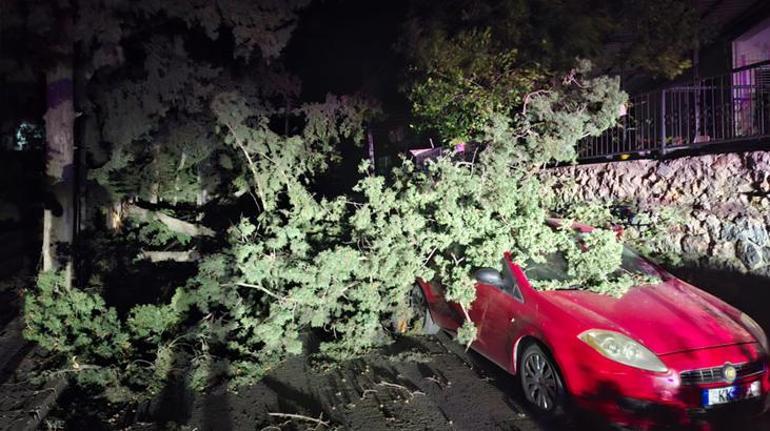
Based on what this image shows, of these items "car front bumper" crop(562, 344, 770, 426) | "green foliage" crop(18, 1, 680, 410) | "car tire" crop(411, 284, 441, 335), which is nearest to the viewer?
"car front bumper" crop(562, 344, 770, 426)

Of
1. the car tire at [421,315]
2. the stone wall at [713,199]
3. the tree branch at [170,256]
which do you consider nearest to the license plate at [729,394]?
the car tire at [421,315]

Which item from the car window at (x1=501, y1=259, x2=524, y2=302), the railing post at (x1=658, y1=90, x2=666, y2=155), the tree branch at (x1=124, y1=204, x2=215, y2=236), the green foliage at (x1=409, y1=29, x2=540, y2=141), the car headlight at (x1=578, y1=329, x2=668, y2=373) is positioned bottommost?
the car headlight at (x1=578, y1=329, x2=668, y2=373)

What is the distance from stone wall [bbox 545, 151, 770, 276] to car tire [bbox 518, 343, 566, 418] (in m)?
3.83

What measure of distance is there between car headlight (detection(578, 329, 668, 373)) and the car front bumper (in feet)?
0.14

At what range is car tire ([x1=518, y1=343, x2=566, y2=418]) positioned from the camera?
152 inches

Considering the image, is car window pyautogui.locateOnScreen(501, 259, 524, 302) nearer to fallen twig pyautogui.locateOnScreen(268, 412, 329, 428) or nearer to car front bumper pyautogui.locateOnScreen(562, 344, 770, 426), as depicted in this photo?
car front bumper pyautogui.locateOnScreen(562, 344, 770, 426)

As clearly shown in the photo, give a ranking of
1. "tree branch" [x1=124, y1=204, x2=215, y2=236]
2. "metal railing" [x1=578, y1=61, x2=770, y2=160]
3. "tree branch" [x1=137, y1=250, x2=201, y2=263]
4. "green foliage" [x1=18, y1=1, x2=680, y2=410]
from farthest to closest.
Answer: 1. "tree branch" [x1=124, y1=204, x2=215, y2=236]
2. "tree branch" [x1=137, y1=250, x2=201, y2=263]
3. "metal railing" [x1=578, y1=61, x2=770, y2=160]
4. "green foliage" [x1=18, y1=1, x2=680, y2=410]

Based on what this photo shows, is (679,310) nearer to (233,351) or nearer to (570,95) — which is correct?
(570,95)

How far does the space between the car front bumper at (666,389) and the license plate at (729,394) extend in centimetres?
2

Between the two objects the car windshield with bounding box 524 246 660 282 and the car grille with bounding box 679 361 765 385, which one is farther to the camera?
the car windshield with bounding box 524 246 660 282

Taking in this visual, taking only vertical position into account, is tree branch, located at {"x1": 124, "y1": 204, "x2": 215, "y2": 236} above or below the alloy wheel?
above

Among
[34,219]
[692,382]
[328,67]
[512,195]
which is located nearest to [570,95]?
[512,195]

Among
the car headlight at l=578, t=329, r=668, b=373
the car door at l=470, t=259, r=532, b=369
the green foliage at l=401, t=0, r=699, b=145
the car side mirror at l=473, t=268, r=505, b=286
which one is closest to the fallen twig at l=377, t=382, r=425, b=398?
the car door at l=470, t=259, r=532, b=369

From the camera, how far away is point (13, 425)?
398 cm
